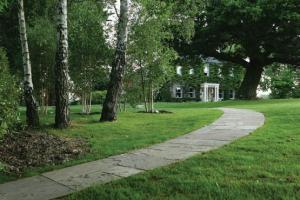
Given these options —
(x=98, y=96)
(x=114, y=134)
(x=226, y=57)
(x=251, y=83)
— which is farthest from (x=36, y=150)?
(x=251, y=83)

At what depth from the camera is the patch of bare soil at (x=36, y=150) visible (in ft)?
23.9

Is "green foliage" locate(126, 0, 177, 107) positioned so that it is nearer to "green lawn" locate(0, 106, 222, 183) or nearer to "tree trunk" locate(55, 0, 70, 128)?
"green lawn" locate(0, 106, 222, 183)

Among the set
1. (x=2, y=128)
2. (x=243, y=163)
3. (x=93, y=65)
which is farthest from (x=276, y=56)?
(x=2, y=128)

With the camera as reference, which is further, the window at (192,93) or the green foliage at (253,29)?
the window at (192,93)

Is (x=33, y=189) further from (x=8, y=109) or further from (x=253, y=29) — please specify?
(x=253, y=29)

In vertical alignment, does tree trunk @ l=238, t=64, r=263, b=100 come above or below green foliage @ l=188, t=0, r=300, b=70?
below

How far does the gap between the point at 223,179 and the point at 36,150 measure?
437cm

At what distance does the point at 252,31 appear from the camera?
93.7ft

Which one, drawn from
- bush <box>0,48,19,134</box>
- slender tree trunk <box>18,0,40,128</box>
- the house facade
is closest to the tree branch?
the house facade

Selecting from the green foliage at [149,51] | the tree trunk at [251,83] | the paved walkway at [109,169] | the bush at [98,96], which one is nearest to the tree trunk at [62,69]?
the paved walkway at [109,169]

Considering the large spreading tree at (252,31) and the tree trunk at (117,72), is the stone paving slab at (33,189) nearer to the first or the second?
the tree trunk at (117,72)

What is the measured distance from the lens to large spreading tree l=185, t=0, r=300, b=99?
2653 cm

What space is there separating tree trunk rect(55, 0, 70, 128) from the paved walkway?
407 centimetres

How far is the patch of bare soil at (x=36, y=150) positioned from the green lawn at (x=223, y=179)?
7.32 feet
